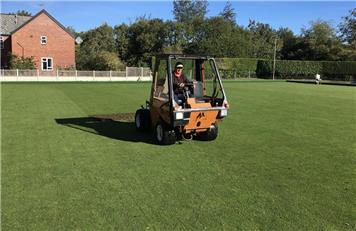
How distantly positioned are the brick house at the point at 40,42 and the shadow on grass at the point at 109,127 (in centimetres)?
3775

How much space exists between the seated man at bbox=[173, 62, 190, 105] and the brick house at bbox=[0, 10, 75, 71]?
136 feet

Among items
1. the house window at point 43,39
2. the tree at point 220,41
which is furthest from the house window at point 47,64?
the tree at point 220,41

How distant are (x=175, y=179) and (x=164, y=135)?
7.54 feet

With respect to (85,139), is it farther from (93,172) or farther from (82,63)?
(82,63)

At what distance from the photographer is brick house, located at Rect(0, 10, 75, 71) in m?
47.1

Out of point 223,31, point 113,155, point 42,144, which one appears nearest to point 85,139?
point 42,144

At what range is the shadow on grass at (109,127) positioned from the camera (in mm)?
9445

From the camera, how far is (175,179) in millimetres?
6215

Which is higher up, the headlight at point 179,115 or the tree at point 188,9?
the tree at point 188,9

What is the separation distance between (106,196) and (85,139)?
3.88 metres

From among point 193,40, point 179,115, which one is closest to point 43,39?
point 193,40

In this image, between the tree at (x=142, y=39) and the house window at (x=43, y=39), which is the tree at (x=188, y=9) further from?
the house window at (x=43, y=39)

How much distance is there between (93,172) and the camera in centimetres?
656

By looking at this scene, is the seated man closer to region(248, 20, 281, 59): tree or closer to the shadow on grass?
the shadow on grass
